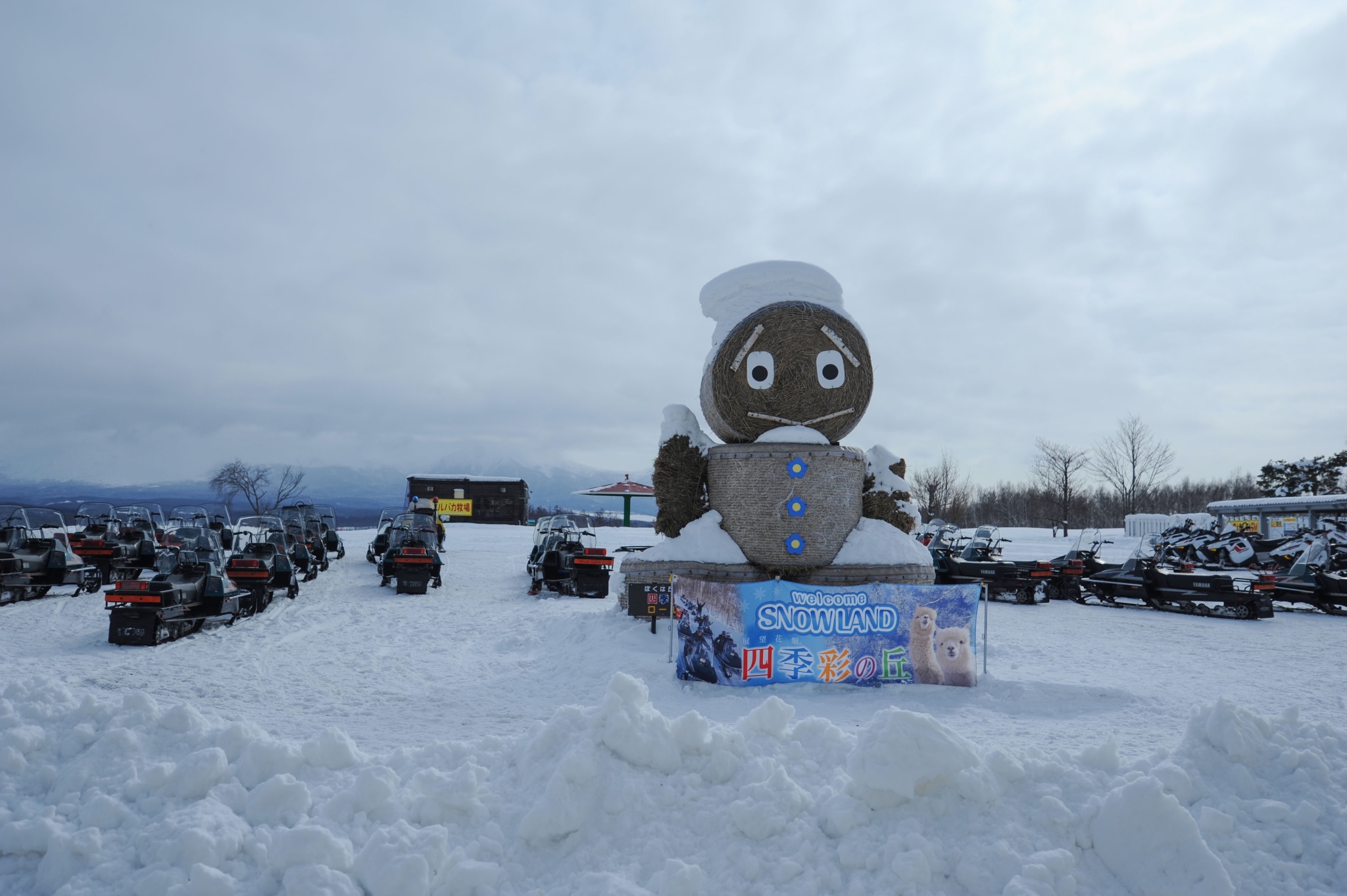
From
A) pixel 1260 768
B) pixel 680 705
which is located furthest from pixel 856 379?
pixel 1260 768

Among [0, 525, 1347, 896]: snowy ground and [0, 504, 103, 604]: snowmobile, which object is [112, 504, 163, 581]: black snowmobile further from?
[0, 525, 1347, 896]: snowy ground

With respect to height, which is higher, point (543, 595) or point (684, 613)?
point (684, 613)

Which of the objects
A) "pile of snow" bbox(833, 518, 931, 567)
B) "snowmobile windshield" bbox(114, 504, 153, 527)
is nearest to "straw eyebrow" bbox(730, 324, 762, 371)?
"pile of snow" bbox(833, 518, 931, 567)

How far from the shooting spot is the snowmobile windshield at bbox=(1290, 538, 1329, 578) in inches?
570

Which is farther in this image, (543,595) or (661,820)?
(543,595)

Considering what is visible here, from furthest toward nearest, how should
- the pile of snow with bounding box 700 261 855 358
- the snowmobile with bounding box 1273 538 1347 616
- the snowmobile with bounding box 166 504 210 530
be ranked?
the snowmobile with bounding box 166 504 210 530 < the snowmobile with bounding box 1273 538 1347 616 < the pile of snow with bounding box 700 261 855 358

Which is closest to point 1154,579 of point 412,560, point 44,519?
point 412,560

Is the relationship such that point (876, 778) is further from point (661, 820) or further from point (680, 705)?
point (680, 705)

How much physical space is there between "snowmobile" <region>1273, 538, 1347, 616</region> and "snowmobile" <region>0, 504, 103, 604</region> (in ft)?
75.7

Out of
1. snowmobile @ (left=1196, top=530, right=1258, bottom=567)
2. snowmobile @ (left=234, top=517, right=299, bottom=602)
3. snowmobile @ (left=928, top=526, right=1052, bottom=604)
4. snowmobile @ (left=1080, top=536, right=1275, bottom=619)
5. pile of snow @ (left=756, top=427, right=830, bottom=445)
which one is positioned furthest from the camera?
snowmobile @ (left=1196, top=530, right=1258, bottom=567)

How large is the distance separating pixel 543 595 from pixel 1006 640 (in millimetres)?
8647

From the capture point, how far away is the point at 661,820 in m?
3.53

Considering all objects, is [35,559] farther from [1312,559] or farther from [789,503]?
[1312,559]

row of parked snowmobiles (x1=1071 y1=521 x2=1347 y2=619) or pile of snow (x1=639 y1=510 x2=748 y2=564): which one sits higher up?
pile of snow (x1=639 y1=510 x2=748 y2=564)
